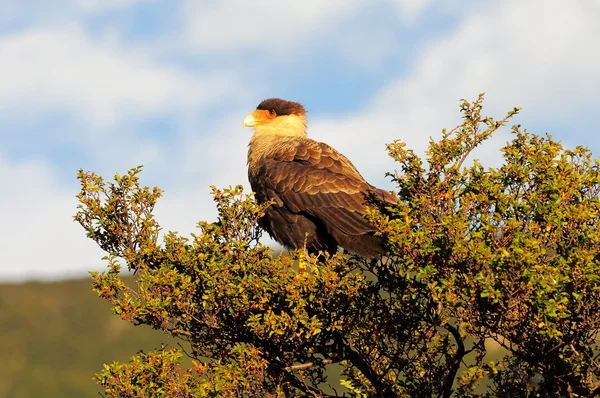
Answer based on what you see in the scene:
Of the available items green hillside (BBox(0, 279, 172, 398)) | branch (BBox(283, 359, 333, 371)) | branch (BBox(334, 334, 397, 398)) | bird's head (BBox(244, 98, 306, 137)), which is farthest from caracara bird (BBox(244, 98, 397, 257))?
green hillside (BBox(0, 279, 172, 398))

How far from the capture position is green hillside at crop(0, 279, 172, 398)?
4419 inches

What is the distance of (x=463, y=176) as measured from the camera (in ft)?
26.9

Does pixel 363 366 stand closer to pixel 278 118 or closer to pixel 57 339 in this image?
pixel 278 118

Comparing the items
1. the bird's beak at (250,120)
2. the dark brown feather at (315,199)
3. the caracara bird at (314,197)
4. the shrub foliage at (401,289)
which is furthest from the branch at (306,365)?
the bird's beak at (250,120)

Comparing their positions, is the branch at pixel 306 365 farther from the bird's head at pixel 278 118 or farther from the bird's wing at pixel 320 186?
the bird's head at pixel 278 118

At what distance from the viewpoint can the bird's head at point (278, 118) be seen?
1293 cm

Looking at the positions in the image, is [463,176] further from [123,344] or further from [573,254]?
[123,344]

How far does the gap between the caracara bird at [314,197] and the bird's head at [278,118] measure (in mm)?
1016

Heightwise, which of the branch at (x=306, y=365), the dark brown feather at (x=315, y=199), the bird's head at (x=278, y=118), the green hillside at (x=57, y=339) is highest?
the green hillside at (x=57, y=339)

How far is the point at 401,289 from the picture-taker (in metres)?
8.51

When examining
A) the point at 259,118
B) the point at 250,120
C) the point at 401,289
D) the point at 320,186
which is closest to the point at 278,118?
the point at 259,118

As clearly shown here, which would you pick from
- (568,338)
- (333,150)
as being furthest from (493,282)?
(333,150)

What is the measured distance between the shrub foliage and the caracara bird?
1.22m

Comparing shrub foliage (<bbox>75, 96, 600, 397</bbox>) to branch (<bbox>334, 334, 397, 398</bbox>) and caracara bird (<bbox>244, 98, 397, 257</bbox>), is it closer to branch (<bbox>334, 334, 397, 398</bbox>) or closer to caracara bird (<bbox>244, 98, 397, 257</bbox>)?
branch (<bbox>334, 334, 397, 398</bbox>)
